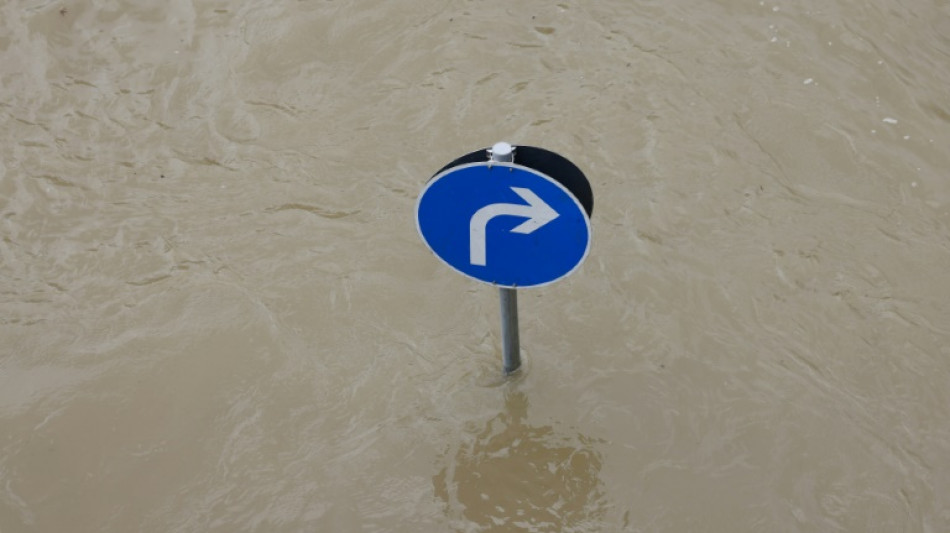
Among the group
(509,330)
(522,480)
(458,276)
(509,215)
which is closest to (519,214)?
(509,215)

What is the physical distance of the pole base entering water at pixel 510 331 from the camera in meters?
3.35

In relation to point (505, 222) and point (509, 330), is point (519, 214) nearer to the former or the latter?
point (505, 222)

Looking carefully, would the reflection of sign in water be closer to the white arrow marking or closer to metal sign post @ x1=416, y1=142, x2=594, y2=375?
metal sign post @ x1=416, y1=142, x2=594, y2=375

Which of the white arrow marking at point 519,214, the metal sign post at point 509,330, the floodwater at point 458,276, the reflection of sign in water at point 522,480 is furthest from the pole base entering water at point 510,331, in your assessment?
the white arrow marking at point 519,214

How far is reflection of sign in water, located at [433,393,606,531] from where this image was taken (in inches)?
136

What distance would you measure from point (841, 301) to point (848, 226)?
545 mm

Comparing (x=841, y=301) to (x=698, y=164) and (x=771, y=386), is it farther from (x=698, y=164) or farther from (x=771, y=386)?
(x=698, y=164)

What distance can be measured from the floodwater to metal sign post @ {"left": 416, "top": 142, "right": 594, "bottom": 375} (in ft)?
3.06

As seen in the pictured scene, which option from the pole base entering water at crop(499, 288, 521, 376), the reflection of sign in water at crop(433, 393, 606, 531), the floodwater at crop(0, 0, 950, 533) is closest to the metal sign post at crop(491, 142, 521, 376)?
the pole base entering water at crop(499, 288, 521, 376)

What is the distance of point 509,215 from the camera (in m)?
2.96

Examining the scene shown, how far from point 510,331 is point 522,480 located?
1.96 feet

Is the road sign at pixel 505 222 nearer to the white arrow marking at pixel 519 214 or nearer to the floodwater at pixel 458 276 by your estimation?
the white arrow marking at pixel 519 214

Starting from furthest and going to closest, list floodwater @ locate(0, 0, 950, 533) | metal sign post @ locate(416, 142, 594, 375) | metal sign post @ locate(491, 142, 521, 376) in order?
floodwater @ locate(0, 0, 950, 533) < metal sign post @ locate(491, 142, 521, 376) < metal sign post @ locate(416, 142, 594, 375)

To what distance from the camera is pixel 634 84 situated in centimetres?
532
